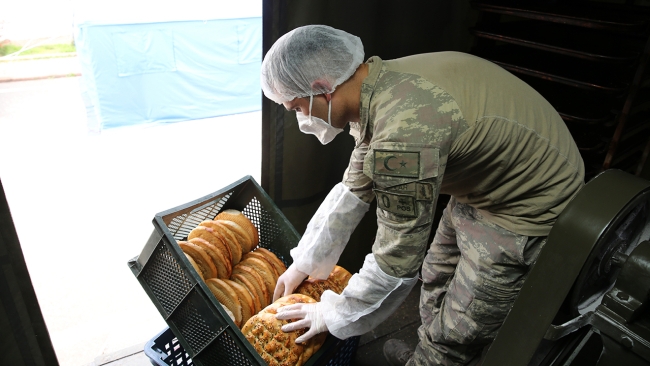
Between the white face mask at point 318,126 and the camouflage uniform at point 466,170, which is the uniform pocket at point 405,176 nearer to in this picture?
the camouflage uniform at point 466,170

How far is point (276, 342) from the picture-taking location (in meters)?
1.50

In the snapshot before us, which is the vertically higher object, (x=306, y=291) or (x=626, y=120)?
(x=626, y=120)

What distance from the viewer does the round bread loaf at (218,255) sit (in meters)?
1.67

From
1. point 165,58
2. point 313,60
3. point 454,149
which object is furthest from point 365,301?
point 165,58

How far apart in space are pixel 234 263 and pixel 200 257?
22 cm

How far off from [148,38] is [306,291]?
5.31m

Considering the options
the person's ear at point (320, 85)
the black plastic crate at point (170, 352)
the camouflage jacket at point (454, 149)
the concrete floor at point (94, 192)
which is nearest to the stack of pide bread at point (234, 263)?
the black plastic crate at point (170, 352)

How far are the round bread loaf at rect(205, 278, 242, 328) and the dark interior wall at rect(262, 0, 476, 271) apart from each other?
734 mm

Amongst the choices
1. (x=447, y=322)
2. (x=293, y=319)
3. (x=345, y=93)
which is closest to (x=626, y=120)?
(x=447, y=322)

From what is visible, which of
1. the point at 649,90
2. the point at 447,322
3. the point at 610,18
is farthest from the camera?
the point at 649,90

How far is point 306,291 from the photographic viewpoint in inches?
70.8

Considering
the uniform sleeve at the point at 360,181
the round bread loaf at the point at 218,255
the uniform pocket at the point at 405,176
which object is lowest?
the round bread loaf at the point at 218,255

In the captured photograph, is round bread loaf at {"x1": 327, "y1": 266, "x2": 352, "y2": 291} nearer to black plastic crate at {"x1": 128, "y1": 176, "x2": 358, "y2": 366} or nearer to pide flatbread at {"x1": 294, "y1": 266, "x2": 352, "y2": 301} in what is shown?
pide flatbread at {"x1": 294, "y1": 266, "x2": 352, "y2": 301}

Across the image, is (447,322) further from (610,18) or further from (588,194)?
(610,18)
